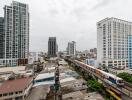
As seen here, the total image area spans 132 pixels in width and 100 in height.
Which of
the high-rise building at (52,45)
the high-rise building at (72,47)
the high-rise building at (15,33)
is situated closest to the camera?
the high-rise building at (15,33)

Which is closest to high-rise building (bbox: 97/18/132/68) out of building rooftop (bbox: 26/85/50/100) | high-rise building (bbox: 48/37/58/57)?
building rooftop (bbox: 26/85/50/100)

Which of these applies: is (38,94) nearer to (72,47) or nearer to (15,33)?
(15,33)

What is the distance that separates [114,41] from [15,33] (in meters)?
34.7

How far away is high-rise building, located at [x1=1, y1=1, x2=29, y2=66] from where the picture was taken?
183ft

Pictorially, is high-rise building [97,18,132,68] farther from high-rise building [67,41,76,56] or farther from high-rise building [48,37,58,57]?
high-rise building [67,41,76,56]

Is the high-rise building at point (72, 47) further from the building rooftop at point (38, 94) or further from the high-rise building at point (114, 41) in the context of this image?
the building rooftop at point (38, 94)

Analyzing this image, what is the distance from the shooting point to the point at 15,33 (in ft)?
186

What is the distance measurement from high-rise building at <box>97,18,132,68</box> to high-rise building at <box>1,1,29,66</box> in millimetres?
28275

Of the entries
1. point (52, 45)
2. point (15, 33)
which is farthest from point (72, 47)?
point (15, 33)

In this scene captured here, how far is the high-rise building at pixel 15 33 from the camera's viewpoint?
183 feet

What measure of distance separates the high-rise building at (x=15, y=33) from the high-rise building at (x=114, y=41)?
92.8ft

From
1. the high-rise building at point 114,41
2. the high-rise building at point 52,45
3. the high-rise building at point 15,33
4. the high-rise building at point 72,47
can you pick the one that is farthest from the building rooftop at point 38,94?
the high-rise building at point 72,47

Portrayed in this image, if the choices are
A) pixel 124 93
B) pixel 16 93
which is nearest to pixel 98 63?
pixel 124 93

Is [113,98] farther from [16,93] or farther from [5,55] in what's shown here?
[5,55]
